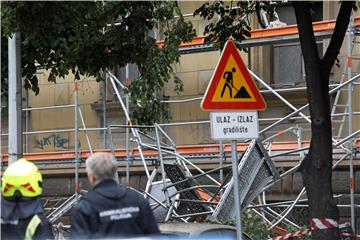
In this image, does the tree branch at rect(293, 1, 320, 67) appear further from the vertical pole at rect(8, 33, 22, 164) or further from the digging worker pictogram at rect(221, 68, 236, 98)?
the vertical pole at rect(8, 33, 22, 164)

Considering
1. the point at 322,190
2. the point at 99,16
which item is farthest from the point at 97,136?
the point at 322,190

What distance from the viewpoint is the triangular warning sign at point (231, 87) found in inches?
325

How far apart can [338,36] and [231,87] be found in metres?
1.79

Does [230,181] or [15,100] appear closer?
[15,100]

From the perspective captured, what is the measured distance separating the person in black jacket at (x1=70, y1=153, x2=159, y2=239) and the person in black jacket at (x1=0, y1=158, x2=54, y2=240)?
28 cm

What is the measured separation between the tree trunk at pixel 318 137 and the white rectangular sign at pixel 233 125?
991mm

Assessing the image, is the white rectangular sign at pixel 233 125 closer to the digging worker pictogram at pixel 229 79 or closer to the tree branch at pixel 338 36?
the digging worker pictogram at pixel 229 79

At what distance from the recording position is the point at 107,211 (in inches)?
239

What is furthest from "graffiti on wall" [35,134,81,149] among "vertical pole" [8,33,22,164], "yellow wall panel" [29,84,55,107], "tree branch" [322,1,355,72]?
"tree branch" [322,1,355,72]

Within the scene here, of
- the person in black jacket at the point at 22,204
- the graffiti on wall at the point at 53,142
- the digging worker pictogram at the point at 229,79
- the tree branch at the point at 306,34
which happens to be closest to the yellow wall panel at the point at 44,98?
the graffiti on wall at the point at 53,142

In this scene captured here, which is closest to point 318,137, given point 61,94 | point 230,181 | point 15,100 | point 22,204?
point 230,181

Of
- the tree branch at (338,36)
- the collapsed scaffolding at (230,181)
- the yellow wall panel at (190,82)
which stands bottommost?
the collapsed scaffolding at (230,181)

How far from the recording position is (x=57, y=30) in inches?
415

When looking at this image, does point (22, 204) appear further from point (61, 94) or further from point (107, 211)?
point (61, 94)
